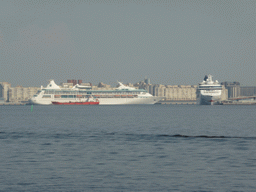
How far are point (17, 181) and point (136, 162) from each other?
7962 mm

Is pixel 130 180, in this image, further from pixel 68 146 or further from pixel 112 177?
pixel 68 146

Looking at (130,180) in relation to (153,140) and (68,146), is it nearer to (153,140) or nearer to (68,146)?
(68,146)

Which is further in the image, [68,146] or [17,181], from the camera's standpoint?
[68,146]

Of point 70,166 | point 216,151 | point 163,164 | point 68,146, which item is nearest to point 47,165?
point 70,166

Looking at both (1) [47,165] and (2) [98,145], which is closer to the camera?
(1) [47,165]

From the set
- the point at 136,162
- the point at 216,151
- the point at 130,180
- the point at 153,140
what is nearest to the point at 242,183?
the point at 130,180

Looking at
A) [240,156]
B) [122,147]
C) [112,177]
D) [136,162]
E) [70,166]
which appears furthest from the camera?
[122,147]

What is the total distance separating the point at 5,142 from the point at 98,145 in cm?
828

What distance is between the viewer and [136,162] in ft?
84.3

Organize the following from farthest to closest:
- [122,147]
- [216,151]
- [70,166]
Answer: [122,147] → [216,151] → [70,166]

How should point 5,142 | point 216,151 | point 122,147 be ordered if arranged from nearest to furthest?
1. point 216,151
2. point 122,147
3. point 5,142

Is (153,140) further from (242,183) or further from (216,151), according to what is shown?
(242,183)

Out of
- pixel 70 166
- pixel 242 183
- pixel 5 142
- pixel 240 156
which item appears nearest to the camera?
pixel 242 183

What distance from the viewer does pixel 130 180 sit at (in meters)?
20.2
